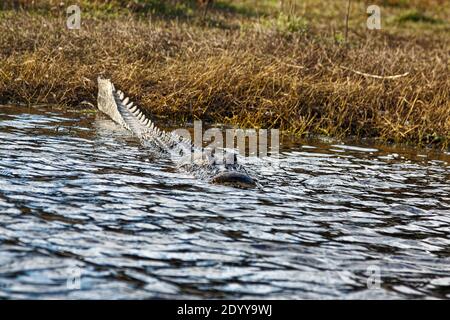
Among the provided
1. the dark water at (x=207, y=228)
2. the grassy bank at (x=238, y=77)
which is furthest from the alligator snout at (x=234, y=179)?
the grassy bank at (x=238, y=77)

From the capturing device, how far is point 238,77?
13.2 meters

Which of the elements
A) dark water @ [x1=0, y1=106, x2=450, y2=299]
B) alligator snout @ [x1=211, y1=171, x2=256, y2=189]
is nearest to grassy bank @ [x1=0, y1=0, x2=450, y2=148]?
dark water @ [x1=0, y1=106, x2=450, y2=299]

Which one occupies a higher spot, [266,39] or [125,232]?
[266,39]

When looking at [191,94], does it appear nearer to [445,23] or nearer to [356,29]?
[356,29]

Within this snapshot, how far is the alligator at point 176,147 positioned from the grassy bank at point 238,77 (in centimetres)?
75

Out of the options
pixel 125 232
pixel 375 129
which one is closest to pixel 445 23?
pixel 375 129

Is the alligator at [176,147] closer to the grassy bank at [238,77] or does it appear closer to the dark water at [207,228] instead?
the dark water at [207,228]

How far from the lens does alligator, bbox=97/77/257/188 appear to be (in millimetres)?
8523

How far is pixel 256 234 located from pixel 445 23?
20.2 metres

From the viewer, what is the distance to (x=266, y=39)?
15938 millimetres

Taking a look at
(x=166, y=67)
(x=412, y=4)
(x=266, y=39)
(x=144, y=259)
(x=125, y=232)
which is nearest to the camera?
(x=144, y=259)

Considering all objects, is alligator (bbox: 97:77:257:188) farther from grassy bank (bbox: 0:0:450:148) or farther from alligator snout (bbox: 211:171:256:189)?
grassy bank (bbox: 0:0:450:148)

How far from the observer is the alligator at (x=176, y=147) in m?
8.52

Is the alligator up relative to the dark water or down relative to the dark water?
up
